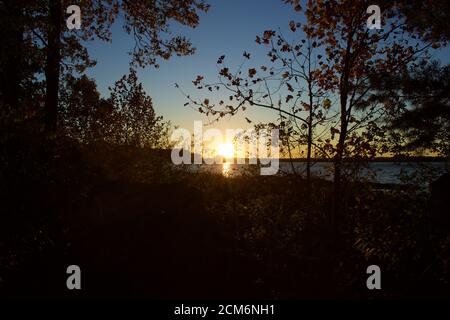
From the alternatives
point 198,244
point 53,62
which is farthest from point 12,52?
point 198,244

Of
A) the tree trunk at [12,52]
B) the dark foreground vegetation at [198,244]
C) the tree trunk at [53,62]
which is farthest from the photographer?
the tree trunk at [53,62]

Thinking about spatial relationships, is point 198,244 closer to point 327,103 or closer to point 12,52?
point 327,103

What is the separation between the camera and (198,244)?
353 inches

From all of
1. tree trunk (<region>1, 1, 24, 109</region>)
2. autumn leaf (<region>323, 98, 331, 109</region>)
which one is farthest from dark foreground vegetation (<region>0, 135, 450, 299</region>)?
tree trunk (<region>1, 1, 24, 109</region>)

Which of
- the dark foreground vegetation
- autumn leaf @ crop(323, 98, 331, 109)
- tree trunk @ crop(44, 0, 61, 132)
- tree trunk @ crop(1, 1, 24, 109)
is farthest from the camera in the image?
tree trunk @ crop(44, 0, 61, 132)

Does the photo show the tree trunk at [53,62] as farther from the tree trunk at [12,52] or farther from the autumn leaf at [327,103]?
the autumn leaf at [327,103]

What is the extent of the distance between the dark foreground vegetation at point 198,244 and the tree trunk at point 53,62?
9.85 ft

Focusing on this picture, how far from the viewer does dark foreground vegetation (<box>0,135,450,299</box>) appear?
5957 mm

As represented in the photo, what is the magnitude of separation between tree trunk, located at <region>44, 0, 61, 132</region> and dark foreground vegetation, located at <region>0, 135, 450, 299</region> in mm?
3002

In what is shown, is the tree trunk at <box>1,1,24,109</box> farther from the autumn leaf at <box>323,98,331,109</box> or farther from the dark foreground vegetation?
the autumn leaf at <box>323,98,331,109</box>

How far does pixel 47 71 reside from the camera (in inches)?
440

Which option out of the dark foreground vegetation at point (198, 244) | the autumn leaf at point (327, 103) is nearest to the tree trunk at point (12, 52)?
the dark foreground vegetation at point (198, 244)

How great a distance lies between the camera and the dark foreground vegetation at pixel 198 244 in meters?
5.96

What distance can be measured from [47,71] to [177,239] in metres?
6.84
